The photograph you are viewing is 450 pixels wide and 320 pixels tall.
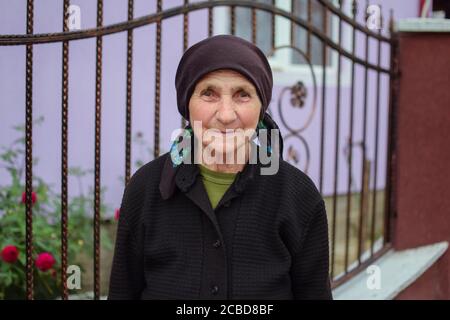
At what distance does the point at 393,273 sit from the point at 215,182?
1.95m

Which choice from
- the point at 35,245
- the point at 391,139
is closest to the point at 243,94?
the point at 35,245

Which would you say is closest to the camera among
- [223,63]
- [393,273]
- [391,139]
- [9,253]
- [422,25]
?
[223,63]

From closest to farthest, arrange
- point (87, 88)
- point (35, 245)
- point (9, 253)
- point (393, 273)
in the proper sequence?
point (9, 253) < point (35, 245) < point (393, 273) < point (87, 88)

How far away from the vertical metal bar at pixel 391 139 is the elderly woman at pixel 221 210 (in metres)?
1.96

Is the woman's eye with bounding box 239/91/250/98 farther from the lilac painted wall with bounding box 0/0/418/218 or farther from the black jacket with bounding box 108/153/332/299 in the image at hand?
the lilac painted wall with bounding box 0/0/418/218

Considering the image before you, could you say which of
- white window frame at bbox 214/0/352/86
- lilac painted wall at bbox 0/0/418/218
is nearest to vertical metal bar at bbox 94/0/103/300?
lilac painted wall at bbox 0/0/418/218

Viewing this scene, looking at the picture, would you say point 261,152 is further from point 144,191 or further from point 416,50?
point 416,50

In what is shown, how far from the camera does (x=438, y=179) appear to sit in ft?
12.1

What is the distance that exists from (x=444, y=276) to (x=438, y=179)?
20.6 inches

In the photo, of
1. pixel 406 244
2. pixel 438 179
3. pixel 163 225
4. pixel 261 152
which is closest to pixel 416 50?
pixel 438 179

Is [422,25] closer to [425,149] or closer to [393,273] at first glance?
[425,149]

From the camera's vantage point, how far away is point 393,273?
3424mm

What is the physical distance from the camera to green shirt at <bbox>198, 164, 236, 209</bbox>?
69.3 inches
